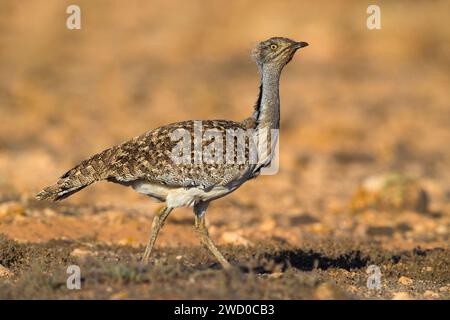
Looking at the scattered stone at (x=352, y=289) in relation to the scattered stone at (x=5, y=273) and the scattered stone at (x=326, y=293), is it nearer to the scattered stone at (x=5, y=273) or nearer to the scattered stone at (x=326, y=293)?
the scattered stone at (x=326, y=293)

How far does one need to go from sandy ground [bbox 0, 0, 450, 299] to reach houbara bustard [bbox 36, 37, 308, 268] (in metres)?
0.60

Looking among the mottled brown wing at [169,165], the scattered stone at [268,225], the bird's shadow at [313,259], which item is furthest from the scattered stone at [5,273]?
the scattered stone at [268,225]

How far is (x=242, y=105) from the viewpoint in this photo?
77.3 feet

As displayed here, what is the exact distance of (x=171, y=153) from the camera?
7309mm

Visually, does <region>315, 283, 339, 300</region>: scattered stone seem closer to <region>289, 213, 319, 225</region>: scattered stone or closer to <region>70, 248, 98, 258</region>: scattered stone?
<region>70, 248, 98, 258</region>: scattered stone

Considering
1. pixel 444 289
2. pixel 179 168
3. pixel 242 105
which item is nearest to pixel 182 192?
pixel 179 168

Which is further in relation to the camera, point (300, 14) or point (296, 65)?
point (300, 14)

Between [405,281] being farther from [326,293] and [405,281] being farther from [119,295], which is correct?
[119,295]

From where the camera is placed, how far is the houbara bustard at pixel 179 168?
23.8ft

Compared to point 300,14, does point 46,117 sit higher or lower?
lower
